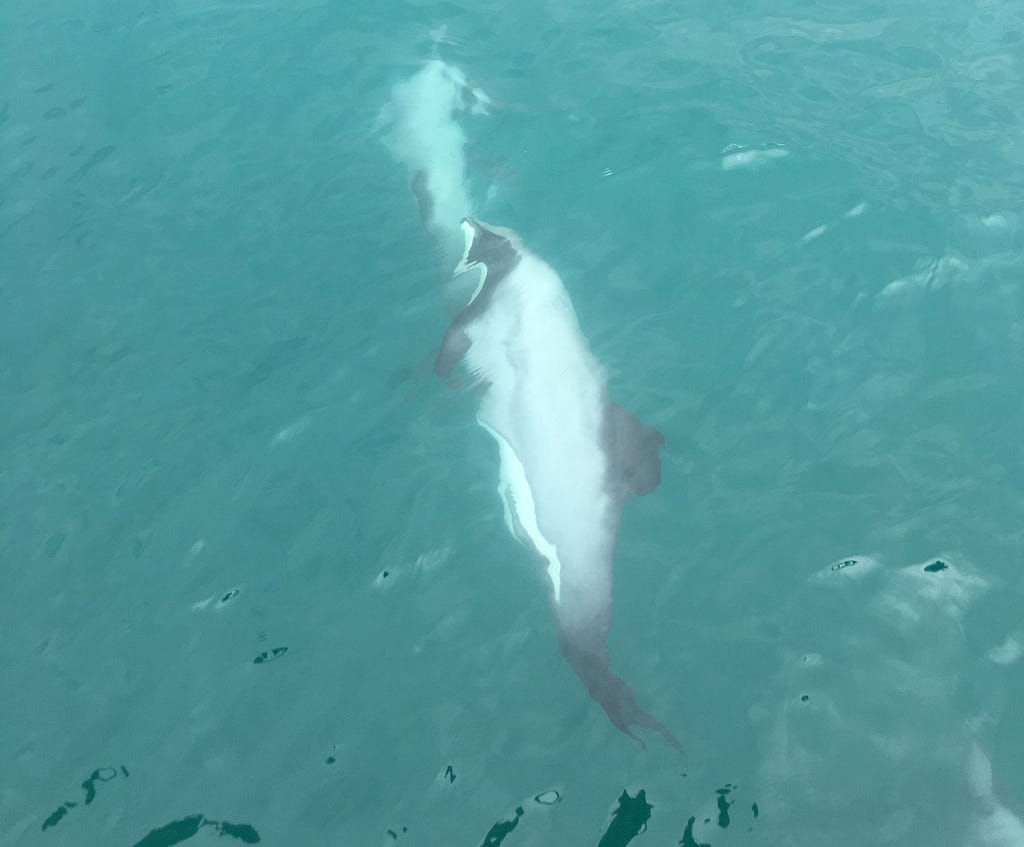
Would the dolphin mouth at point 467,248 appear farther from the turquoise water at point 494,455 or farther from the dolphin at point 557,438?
the turquoise water at point 494,455

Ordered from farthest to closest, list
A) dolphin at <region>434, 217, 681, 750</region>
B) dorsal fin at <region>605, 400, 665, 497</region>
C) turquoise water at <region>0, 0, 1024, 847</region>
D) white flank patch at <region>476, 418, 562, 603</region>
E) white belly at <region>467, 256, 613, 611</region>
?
1. dorsal fin at <region>605, 400, 665, 497</region>
2. white belly at <region>467, 256, 613, 611</region>
3. white flank patch at <region>476, 418, 562, 603</region>
4. dolphin at <region>434, 217, 681, 750</region>
5. turquoise water at <region>0, 0, 1024, 847</region>

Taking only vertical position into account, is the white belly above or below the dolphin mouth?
below

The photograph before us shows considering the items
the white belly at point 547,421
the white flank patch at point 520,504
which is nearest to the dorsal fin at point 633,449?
the white belly at point 547,421

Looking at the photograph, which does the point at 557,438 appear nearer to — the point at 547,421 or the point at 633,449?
the point at 547,421

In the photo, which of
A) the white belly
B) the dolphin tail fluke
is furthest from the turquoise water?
the white belly

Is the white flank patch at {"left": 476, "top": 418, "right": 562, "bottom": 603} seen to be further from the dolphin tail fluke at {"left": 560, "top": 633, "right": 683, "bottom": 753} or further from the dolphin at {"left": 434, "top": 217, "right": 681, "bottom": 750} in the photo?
the dolphin tail fluke at {"left": 560, "top": 633, "right": 683, "bottom": 753}
